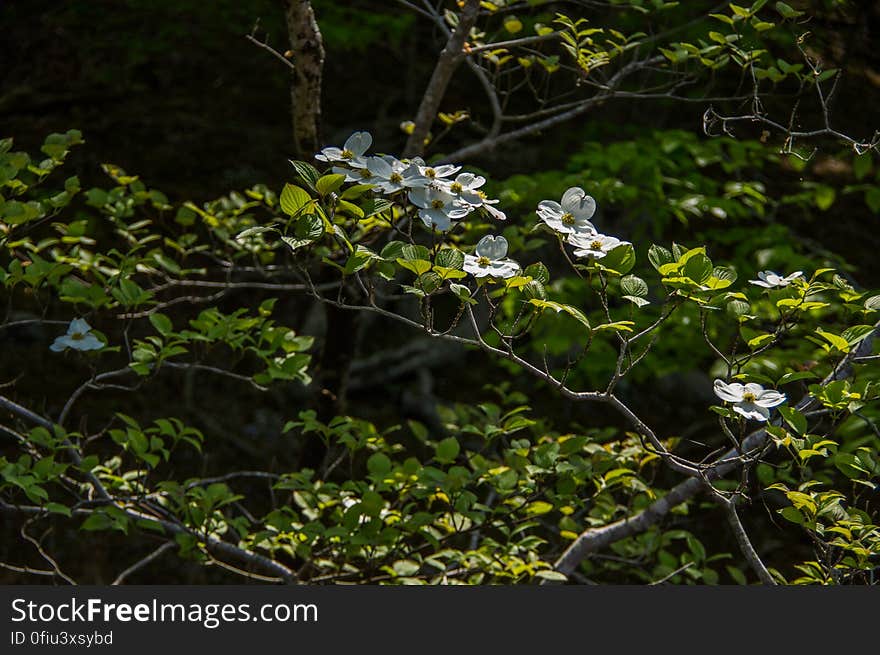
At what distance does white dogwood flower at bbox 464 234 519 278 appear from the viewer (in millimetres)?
1348

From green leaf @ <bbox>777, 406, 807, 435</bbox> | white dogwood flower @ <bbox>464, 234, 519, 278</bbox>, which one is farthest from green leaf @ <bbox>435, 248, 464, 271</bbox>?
green leaf @ <bbox>777, 406, 807, 435</bbox>

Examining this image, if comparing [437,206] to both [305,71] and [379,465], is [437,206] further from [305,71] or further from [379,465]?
[305,71]

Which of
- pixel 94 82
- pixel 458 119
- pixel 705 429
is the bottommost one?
pixel 705 429

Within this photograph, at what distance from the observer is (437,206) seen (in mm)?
1399

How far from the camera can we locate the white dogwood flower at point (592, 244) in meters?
1.37

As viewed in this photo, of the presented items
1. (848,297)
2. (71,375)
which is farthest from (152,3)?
(848,297)

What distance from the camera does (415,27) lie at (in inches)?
230

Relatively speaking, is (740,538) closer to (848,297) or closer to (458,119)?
(848,297)

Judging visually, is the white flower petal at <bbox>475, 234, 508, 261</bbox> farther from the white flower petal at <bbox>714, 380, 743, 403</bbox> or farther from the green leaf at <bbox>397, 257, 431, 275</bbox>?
the white flower petal at <bbox>714, 380, 743, 403</bbox>

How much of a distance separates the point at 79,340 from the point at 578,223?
3.74ft

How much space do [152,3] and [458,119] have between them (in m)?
3.14

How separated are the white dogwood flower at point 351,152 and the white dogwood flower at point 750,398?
639 millimetres

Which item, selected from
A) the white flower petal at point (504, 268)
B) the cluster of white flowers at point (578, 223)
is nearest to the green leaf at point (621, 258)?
the cluster of white flowers at point (578, 223)

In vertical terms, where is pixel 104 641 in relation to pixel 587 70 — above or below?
below
